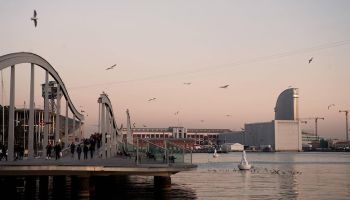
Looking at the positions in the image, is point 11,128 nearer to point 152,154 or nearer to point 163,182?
point 152,154

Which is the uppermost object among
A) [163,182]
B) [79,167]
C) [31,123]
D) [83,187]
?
[31,123]

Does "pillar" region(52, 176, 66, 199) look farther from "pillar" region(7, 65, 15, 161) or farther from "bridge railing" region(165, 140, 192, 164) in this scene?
"pillar" region(7, 65, 15, 161)

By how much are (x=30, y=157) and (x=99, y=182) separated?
17.2m

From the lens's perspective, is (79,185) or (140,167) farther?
(140,167)

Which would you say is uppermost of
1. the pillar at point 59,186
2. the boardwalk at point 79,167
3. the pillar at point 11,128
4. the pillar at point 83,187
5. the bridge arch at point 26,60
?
the bridge arch at point 26,60

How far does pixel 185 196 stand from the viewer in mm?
46062

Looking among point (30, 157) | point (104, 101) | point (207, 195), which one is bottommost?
point (207, 195)

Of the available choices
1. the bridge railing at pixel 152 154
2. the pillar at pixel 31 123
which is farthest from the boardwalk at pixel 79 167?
the pillar at pixel 31 123

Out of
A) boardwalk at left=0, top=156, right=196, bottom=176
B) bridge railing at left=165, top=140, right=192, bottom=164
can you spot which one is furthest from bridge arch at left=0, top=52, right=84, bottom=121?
bridge railing at left=165, top=140, right=192, bottom=164

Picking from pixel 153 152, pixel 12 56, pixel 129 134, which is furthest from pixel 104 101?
pixel 129 134

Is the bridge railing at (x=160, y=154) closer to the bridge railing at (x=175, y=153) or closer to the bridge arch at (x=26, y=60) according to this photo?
the bridge railing at (x=175, y=153)

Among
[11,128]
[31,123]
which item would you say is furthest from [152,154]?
[11,128]

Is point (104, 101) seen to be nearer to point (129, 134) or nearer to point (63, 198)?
point (63, 198)

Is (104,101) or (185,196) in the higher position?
(104,101)
